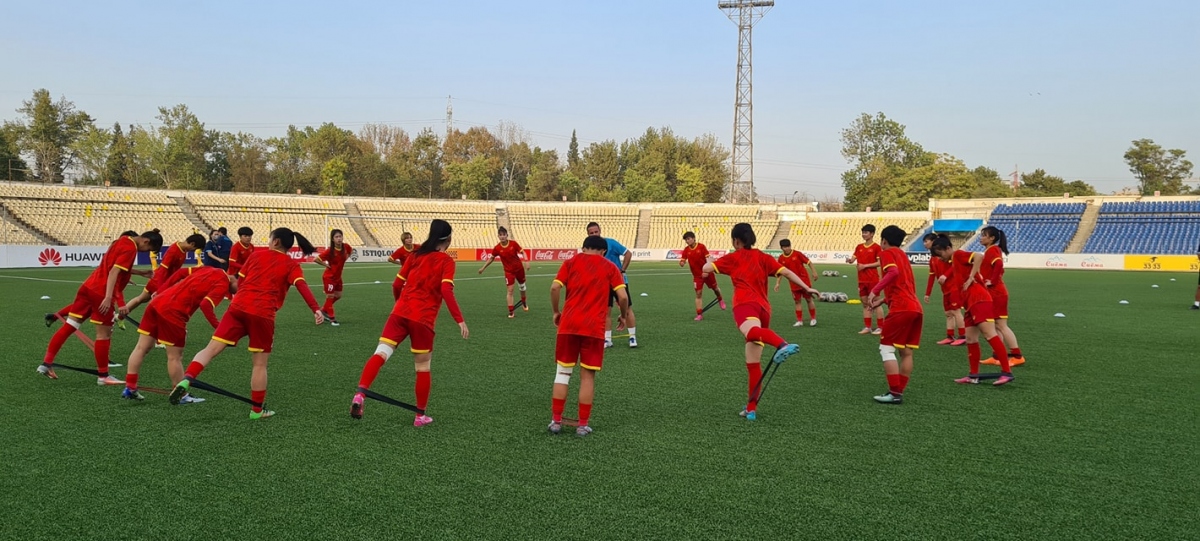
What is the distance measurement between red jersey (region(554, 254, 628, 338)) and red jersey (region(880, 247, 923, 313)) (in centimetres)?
307

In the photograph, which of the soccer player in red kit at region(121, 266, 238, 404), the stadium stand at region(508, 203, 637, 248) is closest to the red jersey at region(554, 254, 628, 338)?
the soccer player in red kit at region(121, 266, 238, 404)

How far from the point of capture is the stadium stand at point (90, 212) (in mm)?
43469

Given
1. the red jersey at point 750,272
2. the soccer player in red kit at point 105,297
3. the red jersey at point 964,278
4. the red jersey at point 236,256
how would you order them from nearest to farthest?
the red jersey at point 750,272 → the soccer player in red kit at point 105,297 → the red jersey at point 964,278 → the red jersey at point 236,256

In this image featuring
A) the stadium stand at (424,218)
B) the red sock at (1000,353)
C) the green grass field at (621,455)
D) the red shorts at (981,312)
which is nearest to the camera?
the green grass field at (621,455)

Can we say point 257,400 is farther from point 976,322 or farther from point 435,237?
point 976,322

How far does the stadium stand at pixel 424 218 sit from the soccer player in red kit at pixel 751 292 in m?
49.2

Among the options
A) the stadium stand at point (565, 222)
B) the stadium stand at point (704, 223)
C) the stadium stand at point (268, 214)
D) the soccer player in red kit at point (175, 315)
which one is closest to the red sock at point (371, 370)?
the soccer player in red kit at point (175, 315)

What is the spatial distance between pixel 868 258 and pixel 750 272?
701 centimetres

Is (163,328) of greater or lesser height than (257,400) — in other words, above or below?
above

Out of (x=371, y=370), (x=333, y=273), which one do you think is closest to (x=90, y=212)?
(x=333, y=273)

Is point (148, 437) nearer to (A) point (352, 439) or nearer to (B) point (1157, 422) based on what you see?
(A) point (352, 439)

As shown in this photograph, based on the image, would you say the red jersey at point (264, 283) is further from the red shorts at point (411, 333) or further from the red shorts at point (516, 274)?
the red shorts at point (516, 274)

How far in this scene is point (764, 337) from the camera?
6.70 m

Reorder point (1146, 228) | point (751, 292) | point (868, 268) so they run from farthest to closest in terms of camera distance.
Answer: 1. point (1146, 228)
2. point (868, 268)
3. point (751, 292)
